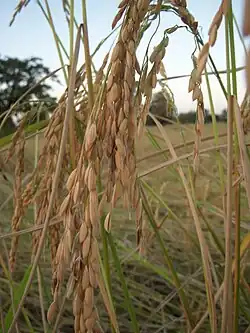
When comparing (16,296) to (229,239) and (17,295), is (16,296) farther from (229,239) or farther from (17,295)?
(229,239)

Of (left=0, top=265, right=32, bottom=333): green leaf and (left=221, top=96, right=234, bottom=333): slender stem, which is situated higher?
(left=221, top=96, right=234, bottom=333): slender stem

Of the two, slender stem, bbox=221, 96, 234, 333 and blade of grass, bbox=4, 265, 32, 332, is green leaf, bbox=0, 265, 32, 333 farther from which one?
slender stem, bbox=221, 96, 234, 333

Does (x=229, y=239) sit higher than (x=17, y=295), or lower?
higher

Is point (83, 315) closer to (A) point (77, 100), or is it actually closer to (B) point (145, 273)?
(A) point (77, 100)

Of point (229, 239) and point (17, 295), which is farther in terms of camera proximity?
point (17, 295)

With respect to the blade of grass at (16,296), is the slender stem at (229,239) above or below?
above

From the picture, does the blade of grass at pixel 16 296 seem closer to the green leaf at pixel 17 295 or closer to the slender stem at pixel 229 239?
the green leaf at pixel 17 295

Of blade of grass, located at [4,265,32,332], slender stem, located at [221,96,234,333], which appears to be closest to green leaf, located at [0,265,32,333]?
blade of grass, located at [4,265,32,332]

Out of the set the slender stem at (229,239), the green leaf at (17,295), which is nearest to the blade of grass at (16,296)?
the green leaf at (17,295)

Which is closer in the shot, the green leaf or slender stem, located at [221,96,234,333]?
slender stem, located at [221,96,234,333]

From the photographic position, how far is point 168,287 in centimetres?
107

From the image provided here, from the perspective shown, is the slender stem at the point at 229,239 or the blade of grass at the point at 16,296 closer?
the slender stem at the point at 229,239

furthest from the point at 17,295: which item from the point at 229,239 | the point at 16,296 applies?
the point at 229,239

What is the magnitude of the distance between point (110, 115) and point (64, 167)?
203 mm
